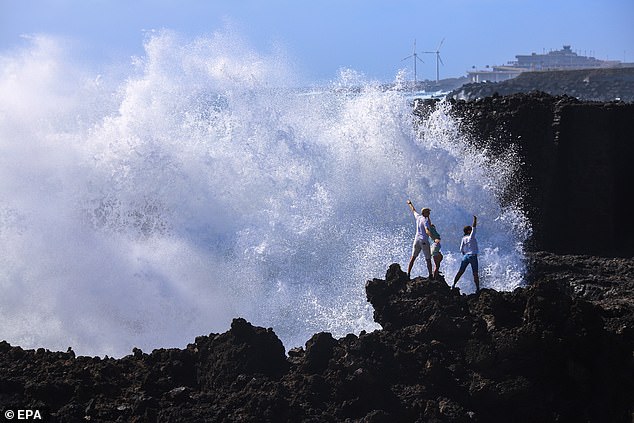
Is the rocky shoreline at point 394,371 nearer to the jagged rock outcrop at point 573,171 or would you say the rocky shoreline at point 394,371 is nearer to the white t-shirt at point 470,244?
the white t-shirt at point 470,244

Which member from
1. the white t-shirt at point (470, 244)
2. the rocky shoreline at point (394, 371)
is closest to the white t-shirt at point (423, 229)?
the white t-shirt at point (470, 244)

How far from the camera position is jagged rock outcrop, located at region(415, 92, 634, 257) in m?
16.0

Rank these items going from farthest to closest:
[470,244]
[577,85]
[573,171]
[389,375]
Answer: [577,85]
[573,171]
[470,244]
[389,375]

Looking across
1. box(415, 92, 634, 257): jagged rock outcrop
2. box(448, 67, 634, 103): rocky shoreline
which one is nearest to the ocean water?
box(415, 92, 634, 257): jagged rock outcrop

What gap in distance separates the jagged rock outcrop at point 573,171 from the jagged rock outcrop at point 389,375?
6988 millimetres

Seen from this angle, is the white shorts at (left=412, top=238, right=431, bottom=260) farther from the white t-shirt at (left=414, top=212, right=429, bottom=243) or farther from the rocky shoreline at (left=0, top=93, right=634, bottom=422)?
the rocky shoreline at (left=0, top=93, right=634, bottom=422)

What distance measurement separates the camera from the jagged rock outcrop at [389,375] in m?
7.77

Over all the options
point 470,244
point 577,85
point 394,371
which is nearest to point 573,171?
point 470,244

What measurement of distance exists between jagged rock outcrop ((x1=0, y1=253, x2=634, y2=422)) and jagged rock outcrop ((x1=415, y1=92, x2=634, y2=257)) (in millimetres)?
6988

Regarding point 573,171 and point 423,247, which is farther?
point 573,171

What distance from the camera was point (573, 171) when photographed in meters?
16.2

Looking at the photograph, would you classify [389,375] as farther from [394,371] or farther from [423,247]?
[423,247]

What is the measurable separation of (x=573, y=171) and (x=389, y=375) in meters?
9.26

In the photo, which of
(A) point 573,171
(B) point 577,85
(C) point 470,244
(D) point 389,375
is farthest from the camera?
(B) point 577,85
